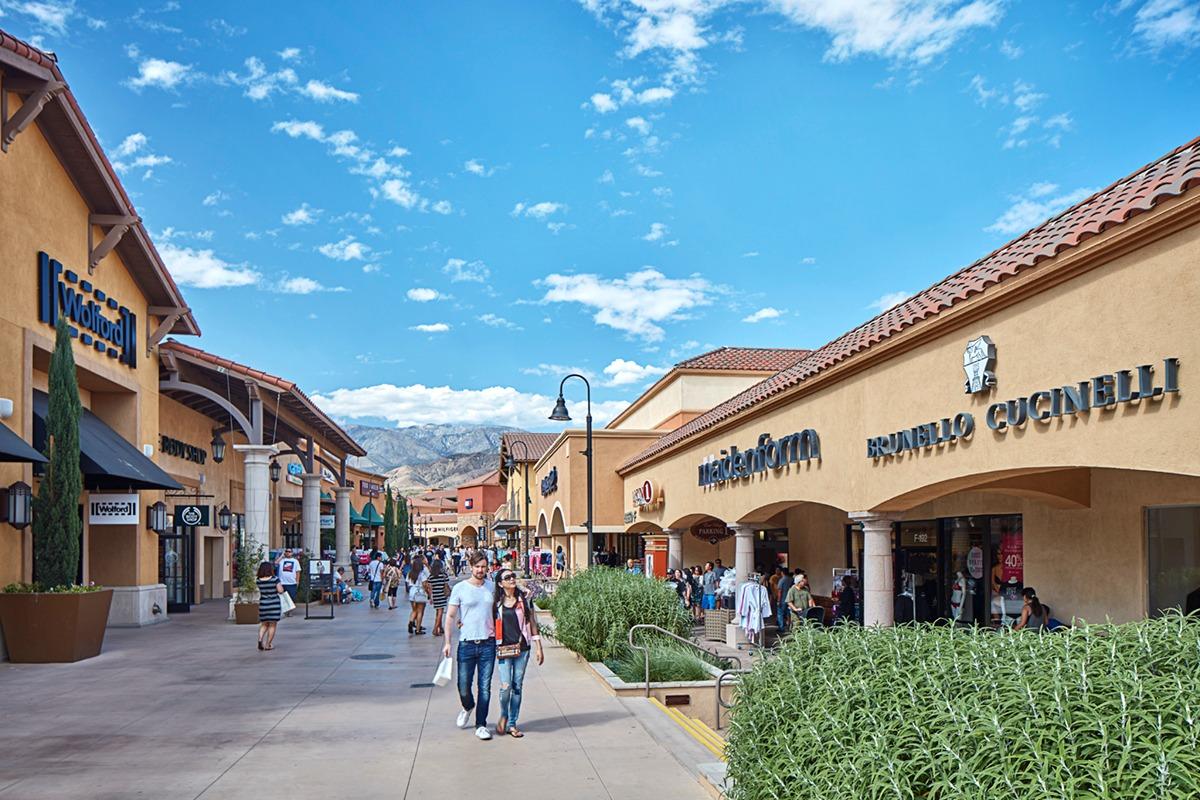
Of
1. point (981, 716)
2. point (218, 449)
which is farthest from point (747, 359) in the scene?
point (981, 716)

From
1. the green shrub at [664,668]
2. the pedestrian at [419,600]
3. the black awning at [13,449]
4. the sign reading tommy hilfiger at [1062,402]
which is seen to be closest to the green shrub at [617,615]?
the green shrub at [664,668]

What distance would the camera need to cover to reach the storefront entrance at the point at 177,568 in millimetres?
28688

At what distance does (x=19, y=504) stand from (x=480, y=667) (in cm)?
978

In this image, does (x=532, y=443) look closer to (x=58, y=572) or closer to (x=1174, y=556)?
(x=58, y=572)

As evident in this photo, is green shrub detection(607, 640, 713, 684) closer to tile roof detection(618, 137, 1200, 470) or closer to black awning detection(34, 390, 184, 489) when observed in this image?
tile roof detection(618, 137, 1200, 470)

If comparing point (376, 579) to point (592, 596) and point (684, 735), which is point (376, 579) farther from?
point (684, 735)

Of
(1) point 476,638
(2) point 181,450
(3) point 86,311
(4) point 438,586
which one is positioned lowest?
(4) point 438,586

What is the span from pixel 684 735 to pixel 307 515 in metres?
31.0

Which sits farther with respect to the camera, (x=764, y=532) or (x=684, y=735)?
(x=764, y=532)

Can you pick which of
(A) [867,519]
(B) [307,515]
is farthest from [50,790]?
(B) [307,515]

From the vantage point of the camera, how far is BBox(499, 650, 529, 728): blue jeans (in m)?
10.6

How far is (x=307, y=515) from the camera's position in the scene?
39.2m

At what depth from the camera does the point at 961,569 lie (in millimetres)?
18422

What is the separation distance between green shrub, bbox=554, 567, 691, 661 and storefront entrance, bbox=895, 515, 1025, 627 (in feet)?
12.8
